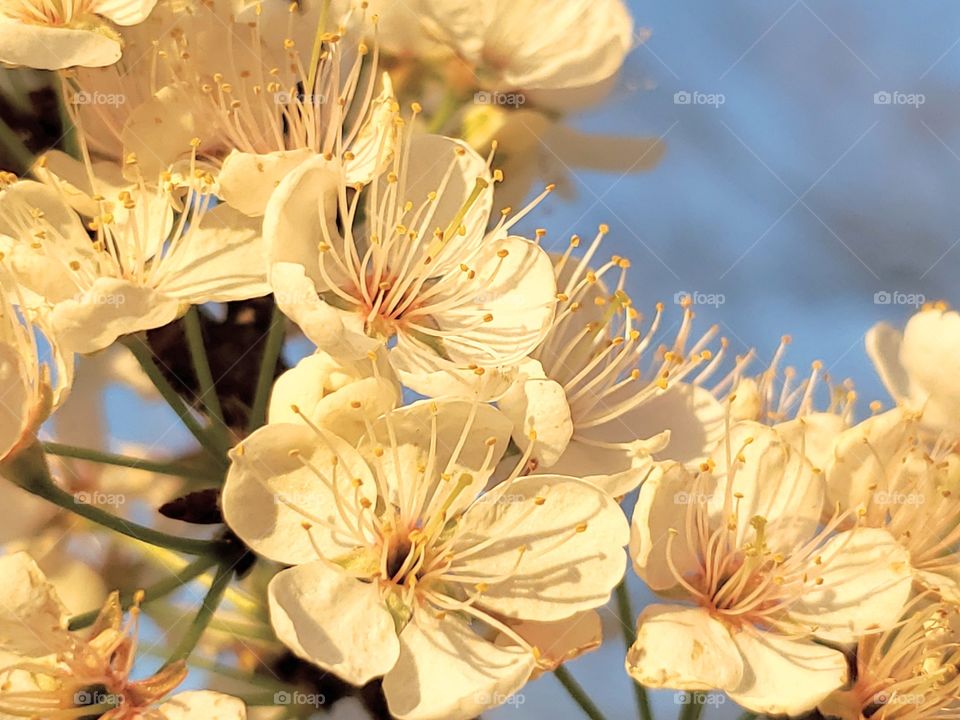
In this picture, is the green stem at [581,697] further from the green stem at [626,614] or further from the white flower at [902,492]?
the white flower at [902,492]

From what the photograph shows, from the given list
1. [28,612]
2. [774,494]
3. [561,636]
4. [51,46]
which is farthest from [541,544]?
[51,46]

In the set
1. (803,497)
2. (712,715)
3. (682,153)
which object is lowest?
(712,715)

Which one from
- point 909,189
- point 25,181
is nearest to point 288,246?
point 25,181

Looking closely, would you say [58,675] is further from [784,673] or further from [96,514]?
[784,673]

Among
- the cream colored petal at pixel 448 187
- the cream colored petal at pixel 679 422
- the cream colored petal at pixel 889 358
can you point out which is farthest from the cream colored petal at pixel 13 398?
the cream colored petal at pixel 889 358

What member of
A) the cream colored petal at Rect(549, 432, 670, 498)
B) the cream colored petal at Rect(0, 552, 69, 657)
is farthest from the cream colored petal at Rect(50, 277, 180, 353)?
the cream colored petal at Rect(549, 432, 670, 498)

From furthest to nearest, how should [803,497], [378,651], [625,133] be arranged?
[625,133], [803,497], [378,651]

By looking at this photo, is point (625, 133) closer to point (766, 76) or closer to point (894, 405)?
point (766, 76)

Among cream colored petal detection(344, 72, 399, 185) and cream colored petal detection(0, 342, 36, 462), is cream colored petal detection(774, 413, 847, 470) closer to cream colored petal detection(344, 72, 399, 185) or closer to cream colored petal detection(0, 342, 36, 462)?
cream colored petal detection(344, 72, 399, 185)
